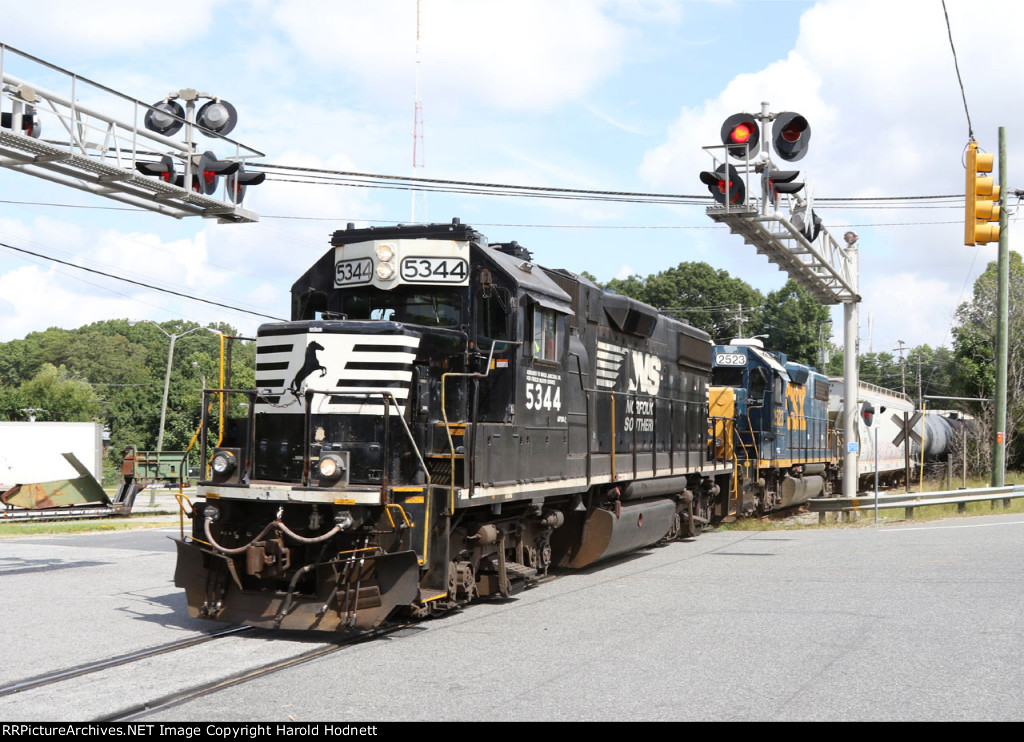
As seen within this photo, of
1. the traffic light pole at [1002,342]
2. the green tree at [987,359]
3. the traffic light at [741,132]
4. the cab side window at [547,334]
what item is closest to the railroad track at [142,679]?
the cab side window at [547,334]

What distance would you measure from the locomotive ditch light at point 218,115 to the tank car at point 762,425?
10409 millimetres

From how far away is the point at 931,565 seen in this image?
12.9 metres

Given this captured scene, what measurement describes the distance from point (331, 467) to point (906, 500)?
17.2m

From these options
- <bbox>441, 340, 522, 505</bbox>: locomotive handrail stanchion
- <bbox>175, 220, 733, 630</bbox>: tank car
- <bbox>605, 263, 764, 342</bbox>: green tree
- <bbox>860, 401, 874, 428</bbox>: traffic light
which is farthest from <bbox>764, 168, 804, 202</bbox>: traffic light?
<bbox>605, 263, 764, 342</bbox>: green tree

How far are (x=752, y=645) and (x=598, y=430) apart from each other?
4.89 m

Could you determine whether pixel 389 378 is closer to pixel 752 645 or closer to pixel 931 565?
pixel 752 645

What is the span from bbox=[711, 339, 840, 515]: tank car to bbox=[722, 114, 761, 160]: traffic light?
22.6 ft

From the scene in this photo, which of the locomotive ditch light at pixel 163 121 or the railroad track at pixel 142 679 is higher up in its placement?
the locomotive ditch light at pixel 163 121

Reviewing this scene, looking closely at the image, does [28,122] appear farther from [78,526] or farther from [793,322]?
[793,322]

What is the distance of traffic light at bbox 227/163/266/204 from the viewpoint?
11836mm

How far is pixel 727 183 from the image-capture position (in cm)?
1282

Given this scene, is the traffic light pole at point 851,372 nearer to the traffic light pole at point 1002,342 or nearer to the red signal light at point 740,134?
the traffic light pole at point 1002,342

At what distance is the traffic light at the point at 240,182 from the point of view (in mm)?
11836

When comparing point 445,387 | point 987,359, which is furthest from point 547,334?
point 987,359
